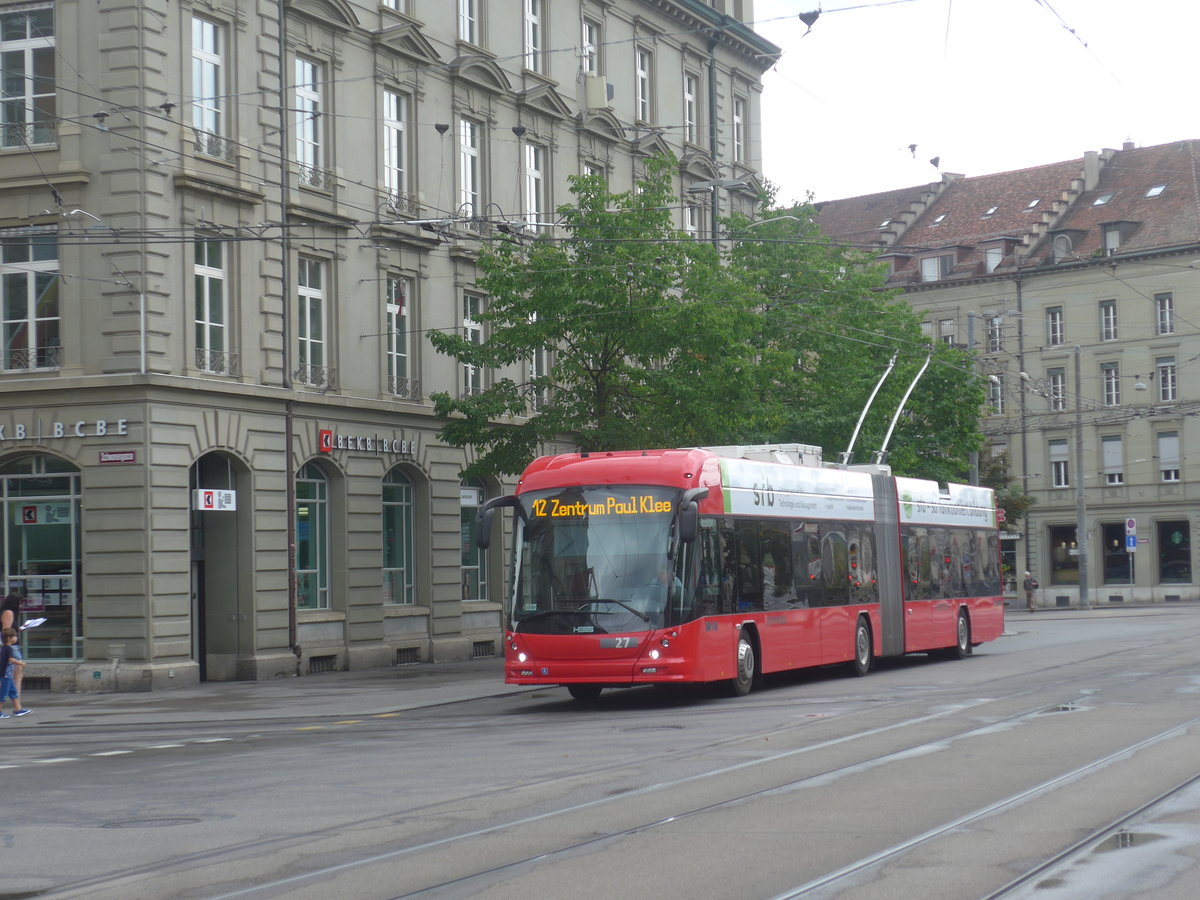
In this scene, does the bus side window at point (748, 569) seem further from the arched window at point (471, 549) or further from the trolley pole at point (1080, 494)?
the trolley pole at point (1080, 494)

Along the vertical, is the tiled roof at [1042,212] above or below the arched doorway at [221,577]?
above

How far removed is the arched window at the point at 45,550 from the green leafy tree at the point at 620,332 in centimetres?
695

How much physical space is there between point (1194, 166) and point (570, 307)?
50.9 meters

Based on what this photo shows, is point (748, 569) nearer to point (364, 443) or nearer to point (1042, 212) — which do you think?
point (364, 443)

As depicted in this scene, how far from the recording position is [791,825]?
10.4 metres

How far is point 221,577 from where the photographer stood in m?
28.6

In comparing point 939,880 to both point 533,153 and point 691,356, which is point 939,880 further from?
point 533,153

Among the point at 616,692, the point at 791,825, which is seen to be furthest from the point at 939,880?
the point at 616,692

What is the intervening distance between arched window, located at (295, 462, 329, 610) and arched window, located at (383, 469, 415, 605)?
1.81 m

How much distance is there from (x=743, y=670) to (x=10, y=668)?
956cm

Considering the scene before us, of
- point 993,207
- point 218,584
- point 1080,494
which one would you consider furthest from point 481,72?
point 993,207

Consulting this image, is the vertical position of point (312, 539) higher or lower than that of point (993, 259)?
lower

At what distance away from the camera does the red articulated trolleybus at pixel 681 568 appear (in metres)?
20.3

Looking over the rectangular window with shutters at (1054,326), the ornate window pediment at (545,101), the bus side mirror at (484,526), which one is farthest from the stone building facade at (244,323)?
the rectangular window with shutters at (1054,326)
